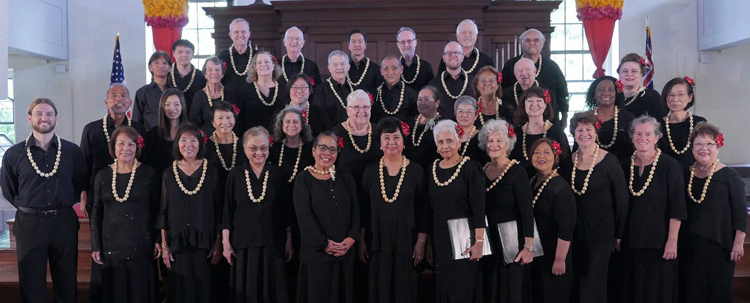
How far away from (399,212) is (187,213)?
1.27 meters

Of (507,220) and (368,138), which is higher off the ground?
(368,138)

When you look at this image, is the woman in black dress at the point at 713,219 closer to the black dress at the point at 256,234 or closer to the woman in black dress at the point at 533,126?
the woman in black dress at the point at 533,126

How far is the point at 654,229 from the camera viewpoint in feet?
13.8

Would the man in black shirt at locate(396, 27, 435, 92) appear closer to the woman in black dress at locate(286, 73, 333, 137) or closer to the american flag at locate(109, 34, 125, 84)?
the woman in black dress at locate(286, 73, 333, 137)

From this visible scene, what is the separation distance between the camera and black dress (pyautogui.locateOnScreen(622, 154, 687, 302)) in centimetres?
420

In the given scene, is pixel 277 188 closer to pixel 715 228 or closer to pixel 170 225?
pixel 170 225

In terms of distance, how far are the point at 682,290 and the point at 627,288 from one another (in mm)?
390

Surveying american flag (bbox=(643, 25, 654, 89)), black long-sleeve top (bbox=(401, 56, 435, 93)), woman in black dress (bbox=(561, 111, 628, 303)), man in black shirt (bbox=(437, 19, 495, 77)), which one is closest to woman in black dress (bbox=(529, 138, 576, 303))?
woman in black dress (bbox=(561, 111, 628, 303))

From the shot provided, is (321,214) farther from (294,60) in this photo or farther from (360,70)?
(294,60)

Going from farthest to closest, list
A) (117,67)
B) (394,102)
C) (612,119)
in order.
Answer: (117,67) → (394,102) → (612,119)

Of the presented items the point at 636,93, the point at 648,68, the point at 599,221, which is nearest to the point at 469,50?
the point at 636,93

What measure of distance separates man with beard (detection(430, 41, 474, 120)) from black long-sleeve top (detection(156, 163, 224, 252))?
6.19 ft

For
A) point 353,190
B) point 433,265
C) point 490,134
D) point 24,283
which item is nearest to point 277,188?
point 353,190

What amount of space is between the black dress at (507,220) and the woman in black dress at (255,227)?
1238 mm
